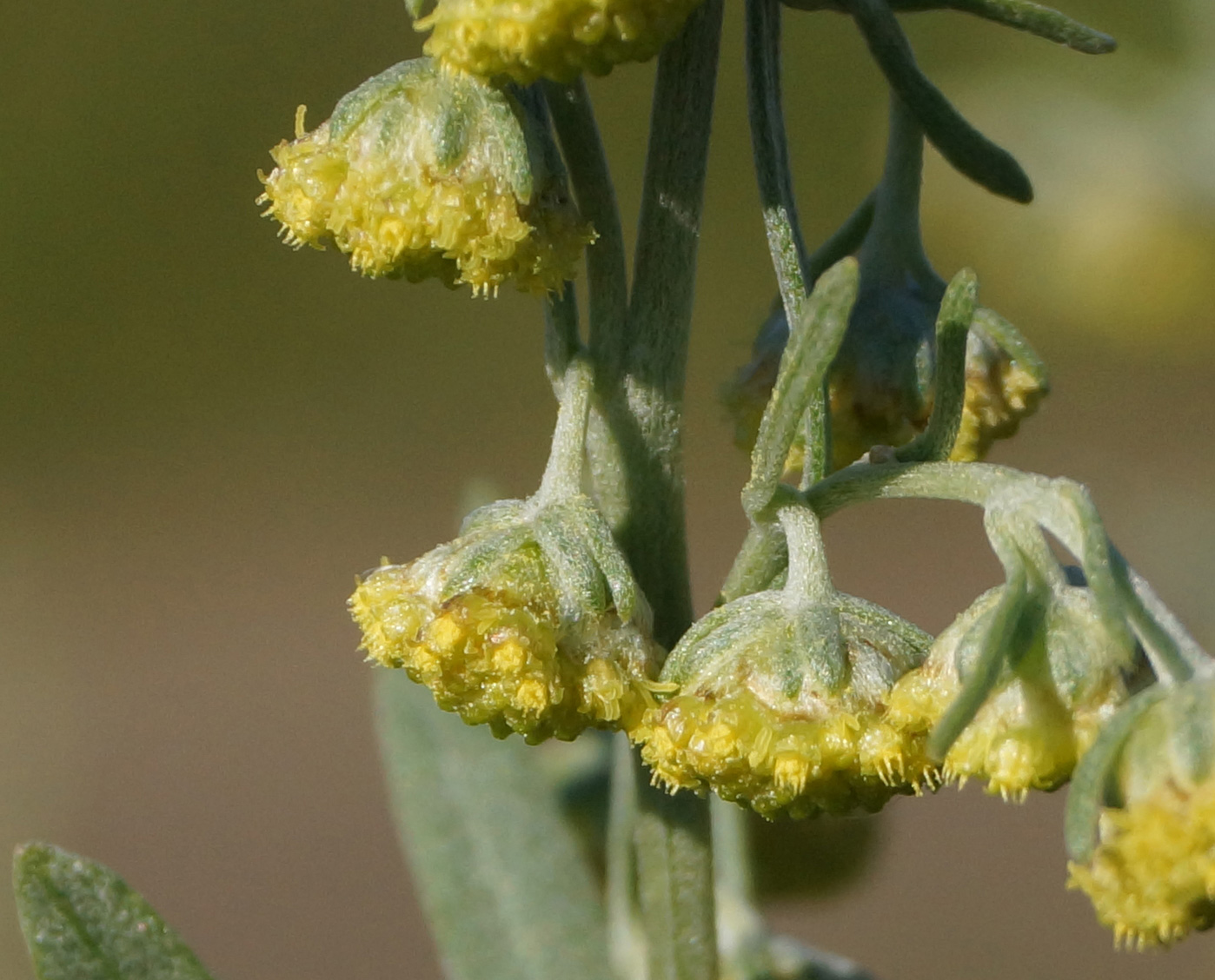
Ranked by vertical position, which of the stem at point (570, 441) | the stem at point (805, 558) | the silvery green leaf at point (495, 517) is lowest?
the stem at point (805, 558)

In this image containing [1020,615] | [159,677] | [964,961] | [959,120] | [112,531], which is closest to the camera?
[1020,615]

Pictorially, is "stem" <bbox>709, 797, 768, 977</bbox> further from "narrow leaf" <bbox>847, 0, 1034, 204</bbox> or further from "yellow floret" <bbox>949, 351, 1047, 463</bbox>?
"narrow leaf" <bbox>847, 0, 1034, 204</bbox>

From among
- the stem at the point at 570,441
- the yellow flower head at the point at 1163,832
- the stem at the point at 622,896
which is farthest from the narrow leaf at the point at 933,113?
the stem at the point at 622,896

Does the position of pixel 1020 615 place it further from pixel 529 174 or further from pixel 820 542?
pixel 529 174

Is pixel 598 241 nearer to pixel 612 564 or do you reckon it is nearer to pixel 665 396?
pixel 665 396

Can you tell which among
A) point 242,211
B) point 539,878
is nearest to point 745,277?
point 242,211

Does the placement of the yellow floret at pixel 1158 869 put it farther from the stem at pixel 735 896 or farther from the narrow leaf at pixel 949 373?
the stem at pixel 735 896
